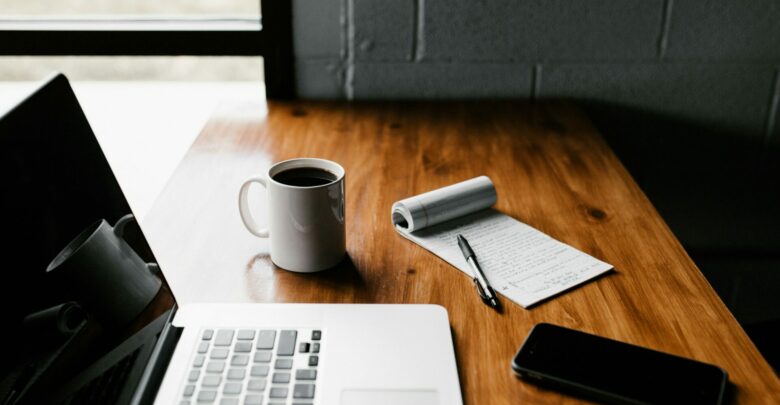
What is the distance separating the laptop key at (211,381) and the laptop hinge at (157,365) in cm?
4

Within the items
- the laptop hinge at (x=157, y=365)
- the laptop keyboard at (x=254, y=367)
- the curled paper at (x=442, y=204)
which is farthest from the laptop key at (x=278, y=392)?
the curled paper at (x=442, y=204)

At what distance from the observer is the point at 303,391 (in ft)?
2.06

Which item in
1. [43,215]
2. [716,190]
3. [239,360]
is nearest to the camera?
[43,215]

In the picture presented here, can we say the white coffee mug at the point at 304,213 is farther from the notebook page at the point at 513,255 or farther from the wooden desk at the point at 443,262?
the notebook page at the point at 513,255

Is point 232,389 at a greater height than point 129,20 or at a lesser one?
lesser

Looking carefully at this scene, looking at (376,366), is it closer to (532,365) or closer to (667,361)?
(532,365)

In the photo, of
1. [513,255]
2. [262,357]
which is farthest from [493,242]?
[262,357]

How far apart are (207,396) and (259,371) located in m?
0.05

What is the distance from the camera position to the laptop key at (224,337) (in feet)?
2.23

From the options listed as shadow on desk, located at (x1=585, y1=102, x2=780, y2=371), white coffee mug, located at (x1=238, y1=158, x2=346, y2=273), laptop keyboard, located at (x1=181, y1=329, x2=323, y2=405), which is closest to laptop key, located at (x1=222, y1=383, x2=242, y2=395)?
Answer: laptop keyboard, located at (x1=181, y1=329, x2=323, y2=405)

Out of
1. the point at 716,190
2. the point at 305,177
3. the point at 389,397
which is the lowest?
the point at 716,190

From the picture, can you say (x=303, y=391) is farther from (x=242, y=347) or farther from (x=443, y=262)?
(x=443, y=262)

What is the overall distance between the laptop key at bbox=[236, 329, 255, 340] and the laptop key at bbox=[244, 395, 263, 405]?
0.26ft

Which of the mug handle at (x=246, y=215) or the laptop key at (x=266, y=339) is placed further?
the mug handle at (x=246, y=215)
